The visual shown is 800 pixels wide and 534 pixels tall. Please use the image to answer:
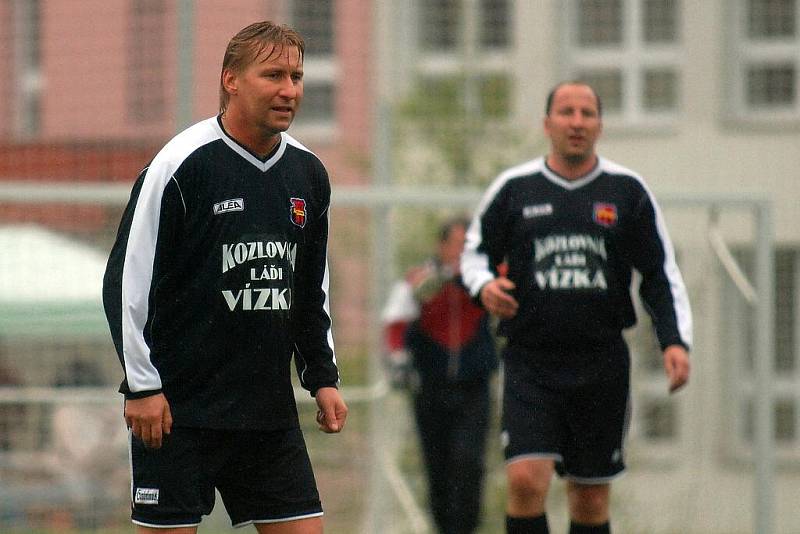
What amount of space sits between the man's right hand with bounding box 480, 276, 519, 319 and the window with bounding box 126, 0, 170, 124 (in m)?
4.81

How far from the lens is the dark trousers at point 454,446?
28.3 ft

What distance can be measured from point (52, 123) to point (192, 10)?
8.61ft

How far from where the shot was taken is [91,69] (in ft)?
34.2

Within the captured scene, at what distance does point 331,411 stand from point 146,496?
2.01 ft

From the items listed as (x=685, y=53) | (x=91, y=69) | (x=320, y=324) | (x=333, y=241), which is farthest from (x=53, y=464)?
(x=685, y=53)

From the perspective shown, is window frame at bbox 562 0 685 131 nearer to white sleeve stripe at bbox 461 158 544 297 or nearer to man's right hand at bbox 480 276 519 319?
white sleeve stripe at bbox 461 158 544 297

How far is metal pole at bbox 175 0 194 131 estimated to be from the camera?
8.52m

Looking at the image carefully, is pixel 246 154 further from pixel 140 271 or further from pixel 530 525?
pixel 530 525

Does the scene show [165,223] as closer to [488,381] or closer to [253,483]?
[253,483]

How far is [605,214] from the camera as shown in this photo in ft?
20.0

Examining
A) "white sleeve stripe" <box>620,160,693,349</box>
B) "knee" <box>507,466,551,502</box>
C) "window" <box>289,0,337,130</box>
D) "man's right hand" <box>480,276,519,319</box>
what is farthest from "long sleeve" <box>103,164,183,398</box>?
"window" <box>289,0,337,130</box>

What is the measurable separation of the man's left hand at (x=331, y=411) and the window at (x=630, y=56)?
26.2 ft

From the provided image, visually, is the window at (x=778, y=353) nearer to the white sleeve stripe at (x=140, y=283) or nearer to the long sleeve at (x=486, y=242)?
the long sleeve at (x=486, y=242)

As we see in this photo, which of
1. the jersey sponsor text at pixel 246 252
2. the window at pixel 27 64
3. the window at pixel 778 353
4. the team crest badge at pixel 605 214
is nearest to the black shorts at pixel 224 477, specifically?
the jersey sponsor text at pixel 246 252
